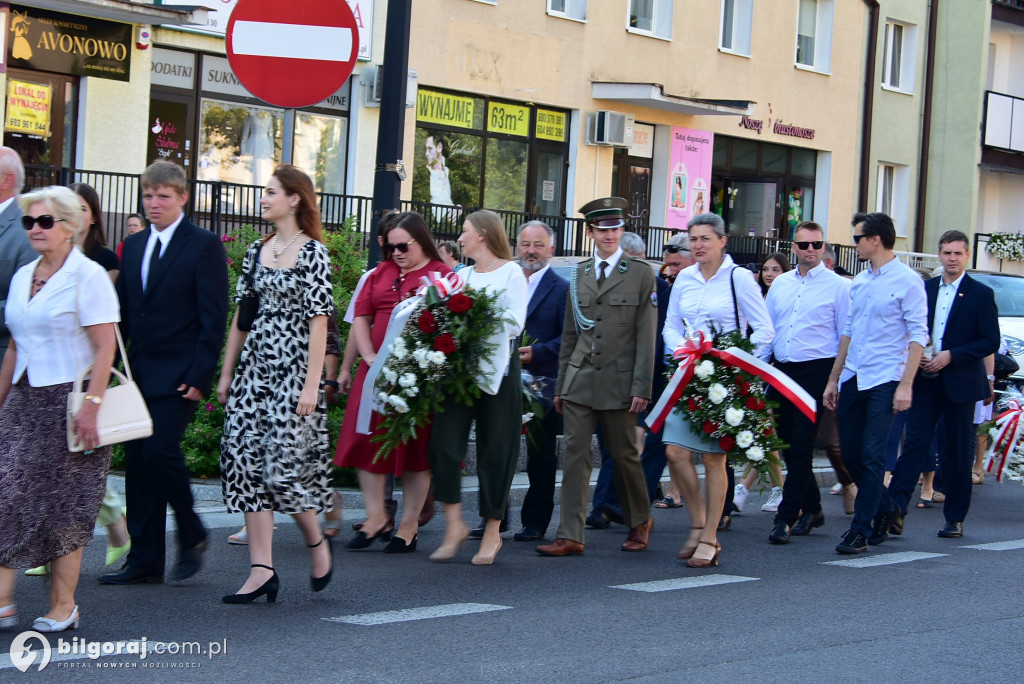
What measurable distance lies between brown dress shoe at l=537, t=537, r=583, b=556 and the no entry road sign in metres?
2.97

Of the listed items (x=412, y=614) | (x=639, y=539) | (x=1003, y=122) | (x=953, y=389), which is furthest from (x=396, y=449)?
(x=1003, y=122)

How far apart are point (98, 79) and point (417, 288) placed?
1331 centimetres

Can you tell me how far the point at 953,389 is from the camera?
9.96 m

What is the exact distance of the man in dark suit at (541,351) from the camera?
9.25 metres

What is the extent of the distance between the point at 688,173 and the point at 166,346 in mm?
23755

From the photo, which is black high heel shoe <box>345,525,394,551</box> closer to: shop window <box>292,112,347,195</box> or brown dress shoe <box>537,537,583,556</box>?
brown dress shoe <box>537,537,583,556</box>

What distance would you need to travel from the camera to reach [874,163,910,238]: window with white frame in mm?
35469

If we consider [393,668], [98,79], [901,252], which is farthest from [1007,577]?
[901,252]

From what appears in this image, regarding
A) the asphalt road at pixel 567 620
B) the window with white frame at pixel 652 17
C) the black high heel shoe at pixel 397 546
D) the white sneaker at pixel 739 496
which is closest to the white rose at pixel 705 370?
the asphalt road at pixel 567 620

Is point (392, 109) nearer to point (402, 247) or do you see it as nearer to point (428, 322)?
point (402, 247)

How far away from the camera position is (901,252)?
3469 centimetres

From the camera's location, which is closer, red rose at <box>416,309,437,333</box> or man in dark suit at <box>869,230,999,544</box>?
red rose at <box>416,309,437,333</box>

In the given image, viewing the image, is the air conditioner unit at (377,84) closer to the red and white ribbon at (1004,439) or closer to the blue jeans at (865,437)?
the blue jeans at (865,437)

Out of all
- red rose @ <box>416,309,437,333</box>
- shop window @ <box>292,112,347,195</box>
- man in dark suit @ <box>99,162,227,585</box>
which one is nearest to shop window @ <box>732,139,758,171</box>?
shop window @ <box>292,112,347,195</box>
